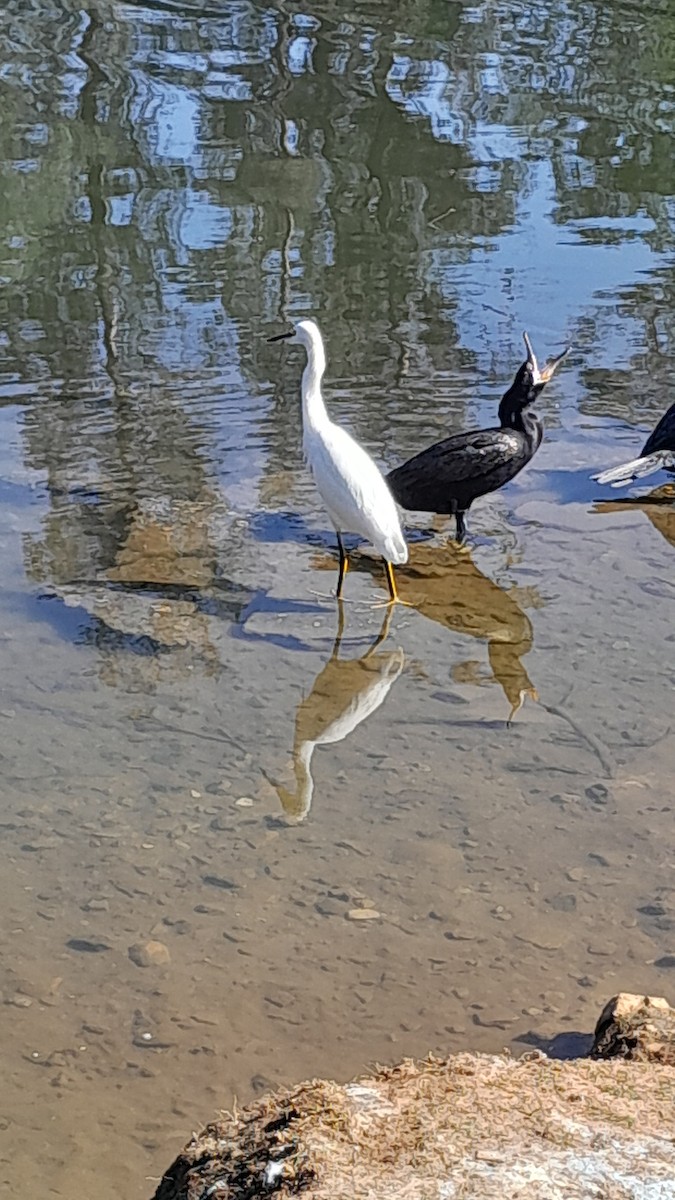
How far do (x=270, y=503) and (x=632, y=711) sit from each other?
3.20 metres

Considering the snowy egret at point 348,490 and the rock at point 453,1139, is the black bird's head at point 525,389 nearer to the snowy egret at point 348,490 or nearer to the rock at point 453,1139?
the snowy egret at point 348,490

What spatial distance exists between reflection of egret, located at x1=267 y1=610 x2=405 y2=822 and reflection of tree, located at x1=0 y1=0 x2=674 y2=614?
203 cm

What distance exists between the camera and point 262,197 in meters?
15.6

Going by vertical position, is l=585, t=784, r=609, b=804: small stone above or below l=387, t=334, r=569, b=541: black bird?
below

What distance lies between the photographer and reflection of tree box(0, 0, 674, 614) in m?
10.2

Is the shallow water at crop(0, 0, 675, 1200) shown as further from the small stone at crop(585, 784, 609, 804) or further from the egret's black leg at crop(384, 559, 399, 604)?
the egret's black leg at crop(384, 559, 399, 604)

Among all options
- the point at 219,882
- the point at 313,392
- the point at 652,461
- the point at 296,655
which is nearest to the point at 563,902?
the point at 219,882

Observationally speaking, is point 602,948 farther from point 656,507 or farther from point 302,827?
point 656,507

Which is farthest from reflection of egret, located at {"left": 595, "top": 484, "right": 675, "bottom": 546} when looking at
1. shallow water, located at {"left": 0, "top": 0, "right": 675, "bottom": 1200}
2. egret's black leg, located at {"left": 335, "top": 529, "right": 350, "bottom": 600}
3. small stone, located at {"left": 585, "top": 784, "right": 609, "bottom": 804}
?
small stone, located at {"left": 585, "top": 784, "right": 609, "bottom": 804}

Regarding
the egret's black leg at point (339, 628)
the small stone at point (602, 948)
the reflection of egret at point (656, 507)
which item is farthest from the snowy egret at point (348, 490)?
the small stone at point (602, 948)

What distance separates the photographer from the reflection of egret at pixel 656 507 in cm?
880

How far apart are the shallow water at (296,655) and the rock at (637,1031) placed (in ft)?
Answer: 1.96

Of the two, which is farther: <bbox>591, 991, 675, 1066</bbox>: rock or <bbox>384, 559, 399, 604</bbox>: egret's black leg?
<bbox>384, 559, 399, 604</bbox>: egret's black leg

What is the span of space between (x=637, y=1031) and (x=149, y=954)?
1927 millimetres
